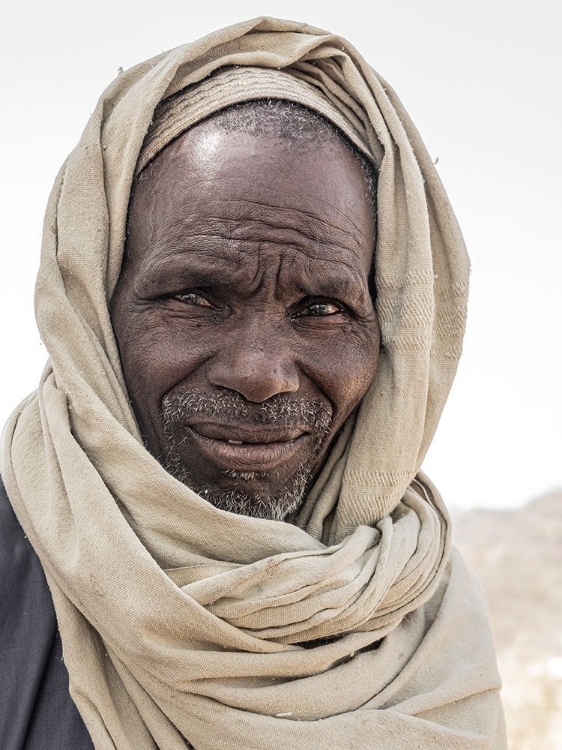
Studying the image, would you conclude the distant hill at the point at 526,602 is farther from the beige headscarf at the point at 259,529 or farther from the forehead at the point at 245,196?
the forehead at the point at 245,196

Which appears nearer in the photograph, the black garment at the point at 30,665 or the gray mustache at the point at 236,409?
the black garment at the point at 30,665

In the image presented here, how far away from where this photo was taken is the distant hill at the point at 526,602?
6074 millimetres

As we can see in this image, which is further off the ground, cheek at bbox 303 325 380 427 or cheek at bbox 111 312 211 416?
cheek at bbox 111 312 211 416

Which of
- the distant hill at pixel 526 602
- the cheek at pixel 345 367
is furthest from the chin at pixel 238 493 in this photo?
the distant hill at pixel 526 602

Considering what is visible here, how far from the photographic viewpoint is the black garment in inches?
69.9

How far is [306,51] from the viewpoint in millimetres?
2281

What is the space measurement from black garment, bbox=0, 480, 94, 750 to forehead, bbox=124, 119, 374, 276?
775 millimetres

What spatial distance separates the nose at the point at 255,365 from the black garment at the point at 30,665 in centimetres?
59

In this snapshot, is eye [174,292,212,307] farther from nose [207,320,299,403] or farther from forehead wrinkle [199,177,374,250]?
forehead wrinkle [199,177,374,250]

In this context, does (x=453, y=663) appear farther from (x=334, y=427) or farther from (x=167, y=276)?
(x=167, y=276)

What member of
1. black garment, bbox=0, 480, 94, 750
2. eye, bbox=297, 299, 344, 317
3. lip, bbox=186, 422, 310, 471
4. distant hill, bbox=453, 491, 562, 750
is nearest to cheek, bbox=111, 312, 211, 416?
lip, bbox=186, 422, 310, 471

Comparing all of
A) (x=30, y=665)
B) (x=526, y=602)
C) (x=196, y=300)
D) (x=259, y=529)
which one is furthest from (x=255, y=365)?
(x=526, y=602)

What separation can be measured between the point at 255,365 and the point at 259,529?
369 mm

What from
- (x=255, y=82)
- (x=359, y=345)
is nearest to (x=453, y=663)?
(x=359, y=345)
